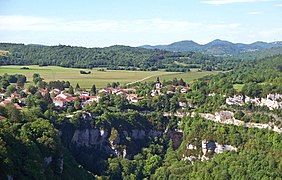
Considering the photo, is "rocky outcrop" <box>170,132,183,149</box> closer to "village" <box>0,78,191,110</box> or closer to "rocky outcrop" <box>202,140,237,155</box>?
"rocky outcrop" <box>202,140,237,155</box>

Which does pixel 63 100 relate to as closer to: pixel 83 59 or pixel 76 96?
pixel 76 96

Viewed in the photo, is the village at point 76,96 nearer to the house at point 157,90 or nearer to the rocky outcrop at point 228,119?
the house at point 157,90

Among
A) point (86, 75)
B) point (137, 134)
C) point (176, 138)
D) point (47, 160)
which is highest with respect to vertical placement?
point (86, 75)

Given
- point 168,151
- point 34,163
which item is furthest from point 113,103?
point 34,163

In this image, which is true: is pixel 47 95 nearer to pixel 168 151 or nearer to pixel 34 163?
pixel 168 151

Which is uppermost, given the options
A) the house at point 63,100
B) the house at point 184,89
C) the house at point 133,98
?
the house at point 184,89

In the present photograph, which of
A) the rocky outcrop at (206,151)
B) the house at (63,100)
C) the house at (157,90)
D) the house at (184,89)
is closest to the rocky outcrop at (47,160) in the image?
the rocky outcrop at (206,151)

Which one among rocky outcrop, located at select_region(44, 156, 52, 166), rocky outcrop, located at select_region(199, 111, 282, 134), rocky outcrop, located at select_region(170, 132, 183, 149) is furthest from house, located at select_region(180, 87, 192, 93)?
rocky outcrop, located at select_region(44, 156, 52, 166)

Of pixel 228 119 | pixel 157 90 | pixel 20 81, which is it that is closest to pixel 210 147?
pixel 228 119
